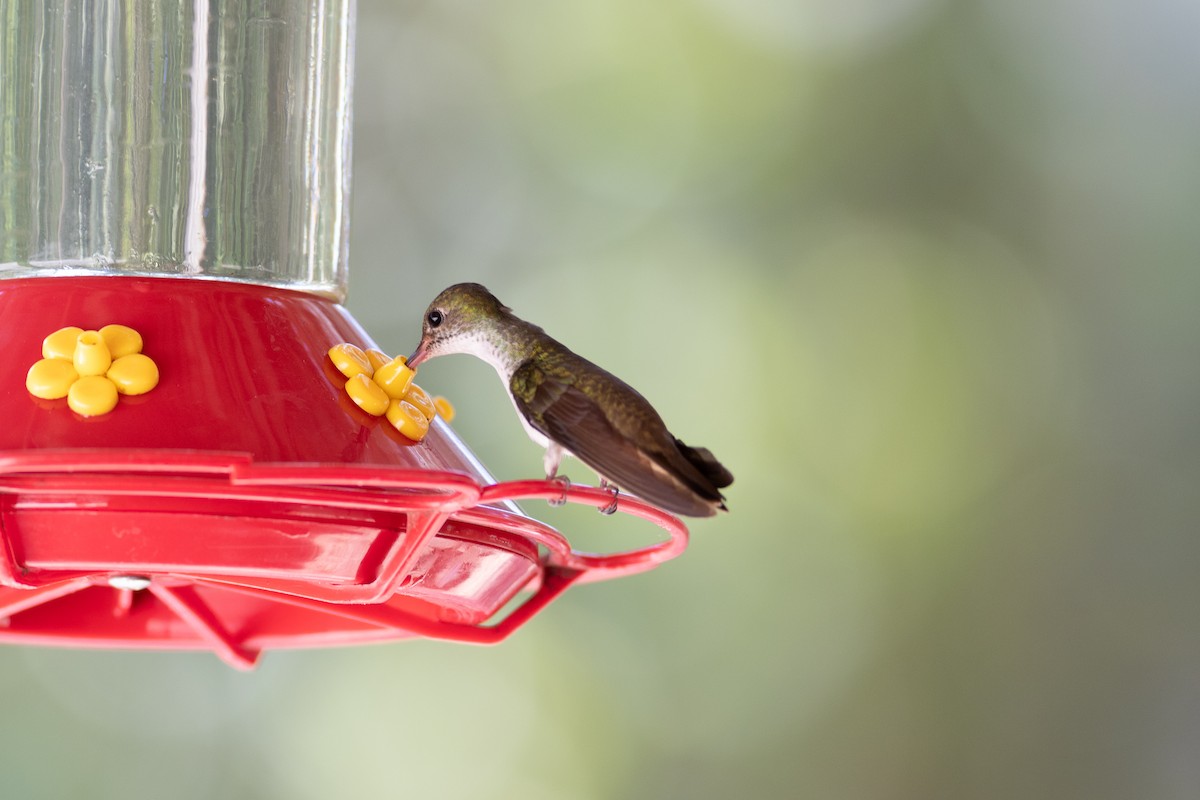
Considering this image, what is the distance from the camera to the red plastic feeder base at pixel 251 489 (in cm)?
175

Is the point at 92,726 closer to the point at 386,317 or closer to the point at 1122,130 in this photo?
the point at 386,317

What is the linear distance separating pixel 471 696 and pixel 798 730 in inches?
56.2

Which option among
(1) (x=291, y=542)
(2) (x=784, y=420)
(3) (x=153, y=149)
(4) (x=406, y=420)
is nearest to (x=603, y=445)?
(4) (x=406, y=420)

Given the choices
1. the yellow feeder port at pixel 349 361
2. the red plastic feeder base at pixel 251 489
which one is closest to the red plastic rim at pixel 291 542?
the red plastic feeder base at pixel 251 489

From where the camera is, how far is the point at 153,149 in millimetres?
2541

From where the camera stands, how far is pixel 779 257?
6637 millimetres

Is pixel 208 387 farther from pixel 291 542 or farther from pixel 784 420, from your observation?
pixel 784 420

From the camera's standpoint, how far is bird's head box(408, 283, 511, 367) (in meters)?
2.72

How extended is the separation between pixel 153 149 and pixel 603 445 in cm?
95

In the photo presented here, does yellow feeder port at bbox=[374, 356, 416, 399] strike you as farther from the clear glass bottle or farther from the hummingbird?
the clear glass bottle

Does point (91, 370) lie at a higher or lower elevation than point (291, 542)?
higher

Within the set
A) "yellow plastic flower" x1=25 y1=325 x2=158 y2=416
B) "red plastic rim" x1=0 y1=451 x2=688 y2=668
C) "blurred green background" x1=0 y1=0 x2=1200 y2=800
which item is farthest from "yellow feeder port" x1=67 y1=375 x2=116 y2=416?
"blurred green background" x1=0 y1=0 x2=1200 y2=800

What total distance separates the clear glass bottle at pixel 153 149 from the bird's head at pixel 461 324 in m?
0.18

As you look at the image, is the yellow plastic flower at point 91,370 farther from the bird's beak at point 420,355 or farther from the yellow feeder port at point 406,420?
the bird's beak at point 420,355
